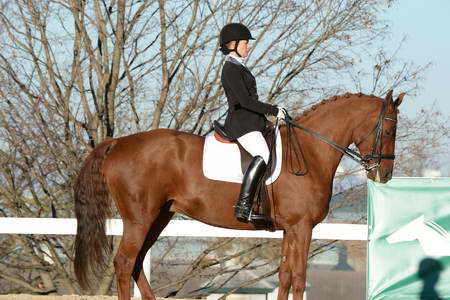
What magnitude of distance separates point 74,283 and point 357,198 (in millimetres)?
4948

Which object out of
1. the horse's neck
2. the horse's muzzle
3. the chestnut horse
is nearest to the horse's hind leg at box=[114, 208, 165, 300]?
the chestnut horse

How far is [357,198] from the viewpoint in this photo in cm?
1126

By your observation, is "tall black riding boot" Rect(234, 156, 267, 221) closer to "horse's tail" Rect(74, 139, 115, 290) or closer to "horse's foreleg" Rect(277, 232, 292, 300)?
"horse's foreleg" Rect(277, 232, 292, 300)

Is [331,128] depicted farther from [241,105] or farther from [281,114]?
[241,105]

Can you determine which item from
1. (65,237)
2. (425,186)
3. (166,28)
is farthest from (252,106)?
(65,237)

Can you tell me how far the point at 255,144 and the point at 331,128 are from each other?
73 cm

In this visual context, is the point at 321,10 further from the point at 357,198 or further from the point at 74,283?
the point at 74,283

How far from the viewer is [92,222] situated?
6.38m

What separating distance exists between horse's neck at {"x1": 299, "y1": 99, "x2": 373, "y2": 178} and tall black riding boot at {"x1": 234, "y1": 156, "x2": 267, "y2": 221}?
0.48 metres

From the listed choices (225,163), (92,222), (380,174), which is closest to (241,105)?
(225,163)

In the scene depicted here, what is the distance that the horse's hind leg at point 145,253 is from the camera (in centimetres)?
624

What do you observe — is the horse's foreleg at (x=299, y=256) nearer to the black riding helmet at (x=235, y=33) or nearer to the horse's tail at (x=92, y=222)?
the black riding helmet at (x=235, y=33)

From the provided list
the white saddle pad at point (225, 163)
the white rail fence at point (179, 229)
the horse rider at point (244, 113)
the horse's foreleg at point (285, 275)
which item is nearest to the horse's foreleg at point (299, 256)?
the horse's foreleg at point (285, 275)

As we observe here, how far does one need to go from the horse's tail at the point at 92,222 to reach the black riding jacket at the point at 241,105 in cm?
125
